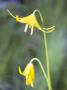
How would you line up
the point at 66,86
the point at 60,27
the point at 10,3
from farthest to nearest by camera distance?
the point at 10,3 < the point at 60,27 < the point at 66,86

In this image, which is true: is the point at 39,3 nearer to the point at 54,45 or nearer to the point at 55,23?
the point at 55,23

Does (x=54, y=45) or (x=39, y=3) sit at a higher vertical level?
(x=39, y=3)

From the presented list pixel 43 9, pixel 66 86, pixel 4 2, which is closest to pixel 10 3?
pixel 4 2

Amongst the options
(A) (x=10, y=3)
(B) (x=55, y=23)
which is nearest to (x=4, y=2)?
(A) (x=10, y=3)

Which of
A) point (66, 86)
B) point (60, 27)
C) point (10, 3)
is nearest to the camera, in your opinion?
point (66, 86)

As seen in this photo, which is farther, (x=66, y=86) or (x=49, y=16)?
(x=49, y=16)

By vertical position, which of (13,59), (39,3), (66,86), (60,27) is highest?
(39,3)
